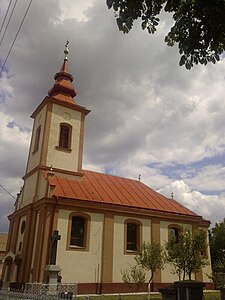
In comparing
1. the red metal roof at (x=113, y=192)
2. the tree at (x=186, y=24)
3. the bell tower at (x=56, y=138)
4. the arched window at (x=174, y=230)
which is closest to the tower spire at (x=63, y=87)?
the bell tower at (x=56, y=138)

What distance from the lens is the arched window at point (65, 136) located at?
2777cm

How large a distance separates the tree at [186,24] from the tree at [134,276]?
702 inches

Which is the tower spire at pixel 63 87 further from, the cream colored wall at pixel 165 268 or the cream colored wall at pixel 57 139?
the cream colored wall at pixel 165 268

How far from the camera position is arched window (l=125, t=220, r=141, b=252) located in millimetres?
25062

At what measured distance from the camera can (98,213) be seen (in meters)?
24.2

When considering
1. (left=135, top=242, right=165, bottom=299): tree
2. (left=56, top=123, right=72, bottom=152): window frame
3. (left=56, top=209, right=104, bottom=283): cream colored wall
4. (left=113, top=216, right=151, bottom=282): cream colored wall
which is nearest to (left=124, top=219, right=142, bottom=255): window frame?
(left=113, top=216, right=151, bottom=282): cream colored wall

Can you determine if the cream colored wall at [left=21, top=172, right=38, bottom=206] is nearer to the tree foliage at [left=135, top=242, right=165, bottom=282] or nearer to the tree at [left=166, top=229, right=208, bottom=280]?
the tree foliage at [left=135, top=242, right=165, bottom=282]

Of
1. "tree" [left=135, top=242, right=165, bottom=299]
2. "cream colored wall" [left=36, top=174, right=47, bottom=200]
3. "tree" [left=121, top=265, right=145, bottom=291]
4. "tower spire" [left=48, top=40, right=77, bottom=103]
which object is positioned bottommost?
"tree" [left=121, top=265, right=145, bottom=291]

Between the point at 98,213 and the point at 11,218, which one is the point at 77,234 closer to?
the point at 98,213

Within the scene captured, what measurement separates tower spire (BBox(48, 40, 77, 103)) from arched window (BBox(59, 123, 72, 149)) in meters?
2.80

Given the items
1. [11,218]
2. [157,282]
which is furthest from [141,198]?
[11,218]

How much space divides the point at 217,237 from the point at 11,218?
25000 mm

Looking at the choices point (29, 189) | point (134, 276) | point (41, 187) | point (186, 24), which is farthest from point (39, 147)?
point (186, 24)

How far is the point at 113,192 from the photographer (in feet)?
91.1
